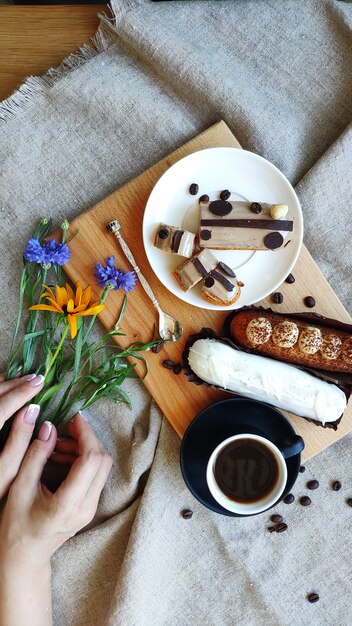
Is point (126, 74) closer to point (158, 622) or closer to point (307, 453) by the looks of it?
point (307, 453)

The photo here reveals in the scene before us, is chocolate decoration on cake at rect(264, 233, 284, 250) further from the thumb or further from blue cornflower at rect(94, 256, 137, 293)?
the thumb

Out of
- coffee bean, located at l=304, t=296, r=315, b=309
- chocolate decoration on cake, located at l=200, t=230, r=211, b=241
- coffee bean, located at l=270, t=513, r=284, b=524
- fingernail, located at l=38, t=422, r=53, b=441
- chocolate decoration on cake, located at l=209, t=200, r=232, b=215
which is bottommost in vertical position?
coffee bean, located at l=270, t=513, r=284, b=524

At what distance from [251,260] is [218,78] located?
0.46 metres

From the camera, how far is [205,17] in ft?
4.79

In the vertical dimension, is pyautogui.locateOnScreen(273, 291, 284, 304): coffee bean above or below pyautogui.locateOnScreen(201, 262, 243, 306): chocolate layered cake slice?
below

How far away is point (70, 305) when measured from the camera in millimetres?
1354

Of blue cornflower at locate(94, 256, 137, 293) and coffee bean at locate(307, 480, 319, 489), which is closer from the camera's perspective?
blue cornflower at locate(94, 256, 137, 293)

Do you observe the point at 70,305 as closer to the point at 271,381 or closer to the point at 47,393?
the point at 47,393

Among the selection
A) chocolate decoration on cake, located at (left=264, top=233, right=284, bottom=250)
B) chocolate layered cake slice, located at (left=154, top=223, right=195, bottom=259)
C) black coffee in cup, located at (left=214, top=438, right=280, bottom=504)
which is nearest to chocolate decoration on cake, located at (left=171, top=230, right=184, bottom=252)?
chocolate layered cake slice, located at (left=154, top=223, right=195, bottom=259)

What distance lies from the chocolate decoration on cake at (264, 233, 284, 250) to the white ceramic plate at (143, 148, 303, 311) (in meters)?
0.04

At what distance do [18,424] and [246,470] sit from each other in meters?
0.55

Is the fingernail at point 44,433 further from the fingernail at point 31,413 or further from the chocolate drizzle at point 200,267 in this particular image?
the chocolate drizzle at point 200,267

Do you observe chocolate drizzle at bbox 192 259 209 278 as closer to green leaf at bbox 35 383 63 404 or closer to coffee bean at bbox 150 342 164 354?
coffee bean at bbox 150 342 164 354

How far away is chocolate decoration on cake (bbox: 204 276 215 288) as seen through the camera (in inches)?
54.7
